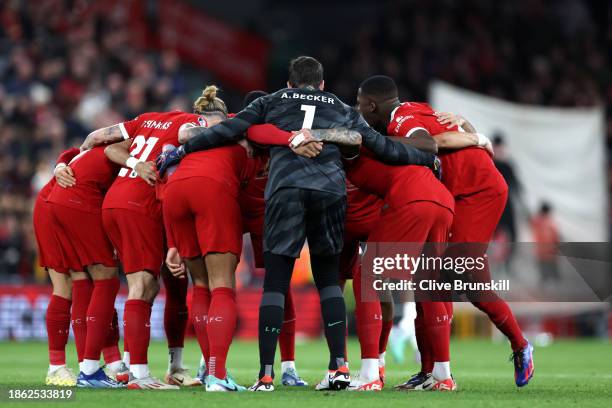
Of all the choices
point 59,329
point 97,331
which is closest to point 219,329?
point 97,331

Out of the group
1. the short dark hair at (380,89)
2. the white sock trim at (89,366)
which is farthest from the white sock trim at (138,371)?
the short dark hair at (380,89)

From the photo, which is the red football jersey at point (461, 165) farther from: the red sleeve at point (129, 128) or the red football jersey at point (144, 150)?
the red sleeve at point (129, 128)

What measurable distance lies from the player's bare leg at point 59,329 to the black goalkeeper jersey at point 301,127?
189 cm

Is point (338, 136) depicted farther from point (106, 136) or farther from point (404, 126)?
point (106, 136)

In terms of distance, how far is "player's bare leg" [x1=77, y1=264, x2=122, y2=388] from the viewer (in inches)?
360

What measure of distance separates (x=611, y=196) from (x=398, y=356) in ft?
33.6

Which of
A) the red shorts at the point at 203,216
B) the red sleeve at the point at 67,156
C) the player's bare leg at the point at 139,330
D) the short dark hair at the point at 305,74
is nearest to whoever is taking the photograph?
the red shorts at the point at 203,216

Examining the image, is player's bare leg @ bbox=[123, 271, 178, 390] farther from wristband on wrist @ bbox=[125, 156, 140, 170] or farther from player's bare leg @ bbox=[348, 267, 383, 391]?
player's bare leg @ bbox=[348, 267, 383, 391]

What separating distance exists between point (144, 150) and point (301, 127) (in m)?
1.40

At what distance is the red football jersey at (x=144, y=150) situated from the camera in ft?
30.0

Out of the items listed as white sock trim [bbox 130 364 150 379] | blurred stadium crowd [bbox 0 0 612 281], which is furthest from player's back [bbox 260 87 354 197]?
blurred stadium crowd [bbox 0 0 612 281]

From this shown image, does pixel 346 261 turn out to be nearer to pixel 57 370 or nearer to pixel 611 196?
pixel 57 370

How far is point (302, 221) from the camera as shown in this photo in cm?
845

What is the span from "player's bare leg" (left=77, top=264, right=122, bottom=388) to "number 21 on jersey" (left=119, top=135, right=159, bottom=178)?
2.86 ft
